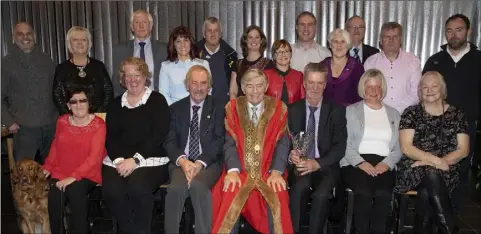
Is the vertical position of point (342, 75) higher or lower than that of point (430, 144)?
higher

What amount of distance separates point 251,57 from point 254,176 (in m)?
1.43

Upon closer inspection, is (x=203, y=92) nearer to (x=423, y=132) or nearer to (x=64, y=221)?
(x=64, y=221)

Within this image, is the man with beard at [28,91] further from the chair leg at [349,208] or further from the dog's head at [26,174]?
the chair leg at [349,208]

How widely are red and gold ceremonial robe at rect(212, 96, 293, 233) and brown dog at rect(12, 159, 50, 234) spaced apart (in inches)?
53.6

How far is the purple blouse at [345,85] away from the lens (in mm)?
4375

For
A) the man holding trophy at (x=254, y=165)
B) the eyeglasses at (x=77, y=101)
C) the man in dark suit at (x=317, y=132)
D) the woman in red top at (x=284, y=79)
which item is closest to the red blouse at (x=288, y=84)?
the woman in red top at (x=284, y=79)

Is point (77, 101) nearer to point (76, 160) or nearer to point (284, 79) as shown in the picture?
point (76, 160)

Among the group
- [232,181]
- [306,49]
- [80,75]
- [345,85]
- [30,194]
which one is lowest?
[30,194]

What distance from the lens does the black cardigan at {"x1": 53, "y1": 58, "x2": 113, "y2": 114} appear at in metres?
4.35

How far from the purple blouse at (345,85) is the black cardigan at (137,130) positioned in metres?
1.56

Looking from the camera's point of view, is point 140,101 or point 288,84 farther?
point 288,84

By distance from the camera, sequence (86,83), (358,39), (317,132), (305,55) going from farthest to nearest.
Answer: (358,39) → (305,55) → (86,83) → (317,132)

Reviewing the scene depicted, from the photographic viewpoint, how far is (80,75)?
436cm

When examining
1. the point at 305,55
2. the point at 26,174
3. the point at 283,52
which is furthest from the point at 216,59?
the point at 26,174
